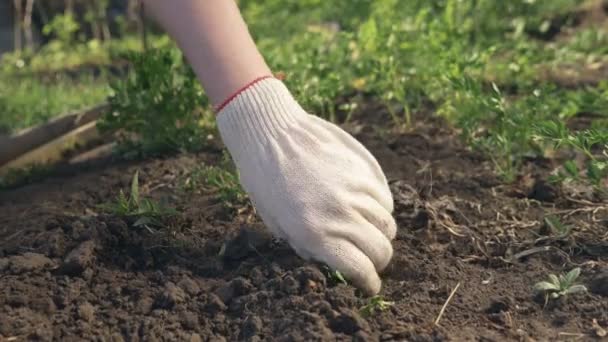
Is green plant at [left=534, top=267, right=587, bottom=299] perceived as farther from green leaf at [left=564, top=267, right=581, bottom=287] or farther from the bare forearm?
the bare forearm

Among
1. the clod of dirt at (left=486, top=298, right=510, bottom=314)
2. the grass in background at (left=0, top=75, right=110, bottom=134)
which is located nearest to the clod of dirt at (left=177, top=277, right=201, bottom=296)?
the clod of dirt at (left=486, top=298, right=510, bottom=314)

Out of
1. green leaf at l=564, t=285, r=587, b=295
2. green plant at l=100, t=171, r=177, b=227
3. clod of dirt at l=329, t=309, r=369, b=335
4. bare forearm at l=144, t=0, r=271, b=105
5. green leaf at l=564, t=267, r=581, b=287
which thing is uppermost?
bare forearm at l=144, t=0, r=271, b=105

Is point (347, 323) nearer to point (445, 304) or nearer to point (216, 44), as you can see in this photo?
point (445, 304)

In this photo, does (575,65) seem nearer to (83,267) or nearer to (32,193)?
(32,193)

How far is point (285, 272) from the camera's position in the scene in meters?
2.37

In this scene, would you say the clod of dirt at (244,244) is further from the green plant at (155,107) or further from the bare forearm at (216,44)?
the green plant at (155,107)

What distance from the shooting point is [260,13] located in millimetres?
6934

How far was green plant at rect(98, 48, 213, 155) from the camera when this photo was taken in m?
3.53

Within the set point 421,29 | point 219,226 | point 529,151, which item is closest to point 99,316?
point 219,226

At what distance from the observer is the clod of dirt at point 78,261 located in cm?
245

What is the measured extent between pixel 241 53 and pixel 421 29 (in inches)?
76.3

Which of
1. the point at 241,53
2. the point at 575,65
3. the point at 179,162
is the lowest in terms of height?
the point at 575,65

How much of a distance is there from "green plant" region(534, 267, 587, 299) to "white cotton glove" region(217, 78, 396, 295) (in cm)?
40

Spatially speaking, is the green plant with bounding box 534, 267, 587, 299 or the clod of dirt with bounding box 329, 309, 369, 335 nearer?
the clod of dirt with bounding box 329, 309, 369, 335
